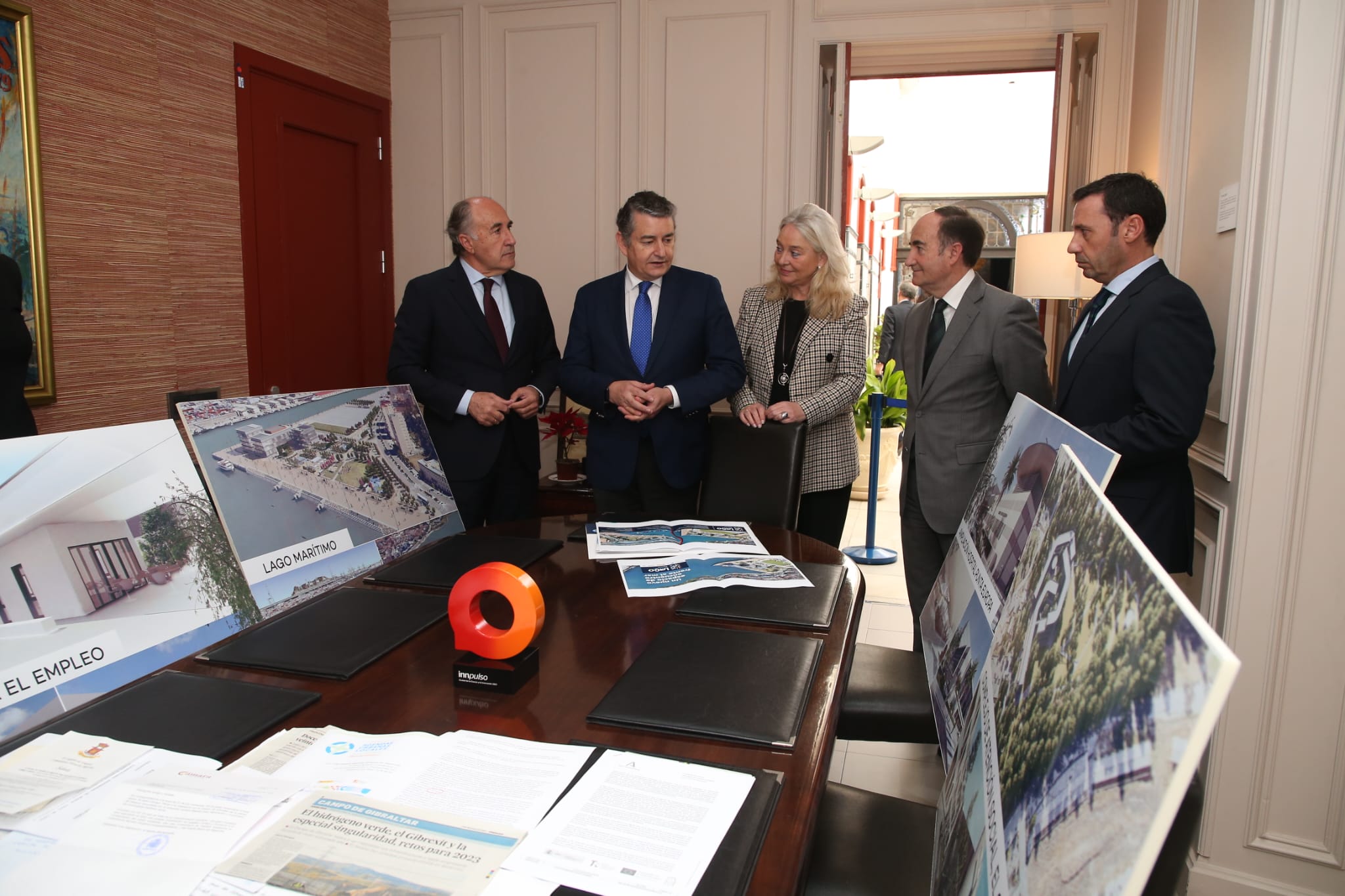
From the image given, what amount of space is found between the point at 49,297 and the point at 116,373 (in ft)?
1.12

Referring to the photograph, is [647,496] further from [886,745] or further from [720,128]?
[720,128]

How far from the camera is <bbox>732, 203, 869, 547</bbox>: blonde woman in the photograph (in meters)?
2.98

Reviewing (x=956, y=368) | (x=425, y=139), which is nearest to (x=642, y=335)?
(x=956, y=368)

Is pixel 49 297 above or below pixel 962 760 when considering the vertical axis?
above

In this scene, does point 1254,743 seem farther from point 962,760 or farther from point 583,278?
point 583,278

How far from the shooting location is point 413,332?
3.04 m

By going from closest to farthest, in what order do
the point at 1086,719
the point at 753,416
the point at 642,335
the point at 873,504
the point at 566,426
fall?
the point at 1086,719
the point at 753,416
the point at 642,335
the point at 566,426
the point at 873,504

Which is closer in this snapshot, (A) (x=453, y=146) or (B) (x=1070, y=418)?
(B) (x=1070, y=418)

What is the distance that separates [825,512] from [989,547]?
155cm

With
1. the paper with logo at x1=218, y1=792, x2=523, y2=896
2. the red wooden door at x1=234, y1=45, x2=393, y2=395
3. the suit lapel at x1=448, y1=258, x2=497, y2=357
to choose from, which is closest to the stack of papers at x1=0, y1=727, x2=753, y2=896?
the paper with logo at x1=218, y1=792, x2=523, y2=896

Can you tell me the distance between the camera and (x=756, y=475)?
2.67m

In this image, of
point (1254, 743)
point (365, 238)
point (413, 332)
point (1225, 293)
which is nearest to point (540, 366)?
point (413, 332)

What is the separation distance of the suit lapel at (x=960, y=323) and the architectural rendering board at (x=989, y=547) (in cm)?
95

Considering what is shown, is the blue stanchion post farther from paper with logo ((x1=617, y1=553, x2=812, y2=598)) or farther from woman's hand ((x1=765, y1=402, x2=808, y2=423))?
paper with logo ((x1=617, y1=553, x2=812, y2=598))
